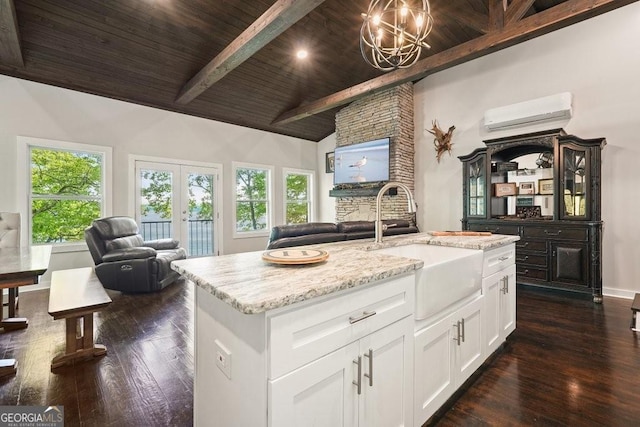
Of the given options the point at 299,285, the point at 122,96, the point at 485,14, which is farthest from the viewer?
the point at 122,96

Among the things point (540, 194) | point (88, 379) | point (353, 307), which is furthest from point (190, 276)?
point (540, 194)

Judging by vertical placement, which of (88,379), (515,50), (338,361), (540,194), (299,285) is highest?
(515,50)

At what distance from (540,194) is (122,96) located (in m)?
6.67

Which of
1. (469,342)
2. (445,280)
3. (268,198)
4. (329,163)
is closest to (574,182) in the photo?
(469,342)

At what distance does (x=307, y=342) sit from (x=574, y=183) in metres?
4.35

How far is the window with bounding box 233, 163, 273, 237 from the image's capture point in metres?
6.59

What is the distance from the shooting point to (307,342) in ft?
3.12

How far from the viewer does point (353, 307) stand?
1087 mm

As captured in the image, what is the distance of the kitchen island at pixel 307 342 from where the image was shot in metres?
0.88

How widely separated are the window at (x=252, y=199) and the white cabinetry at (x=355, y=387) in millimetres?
5649

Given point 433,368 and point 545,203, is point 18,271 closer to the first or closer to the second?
point 433,368

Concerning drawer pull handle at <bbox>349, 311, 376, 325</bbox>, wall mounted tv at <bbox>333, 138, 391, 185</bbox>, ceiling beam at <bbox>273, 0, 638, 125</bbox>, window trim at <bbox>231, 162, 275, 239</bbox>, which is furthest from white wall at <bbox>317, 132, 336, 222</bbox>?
drawer pull handle at <bbox>349, 311, 376, 325</bbox>

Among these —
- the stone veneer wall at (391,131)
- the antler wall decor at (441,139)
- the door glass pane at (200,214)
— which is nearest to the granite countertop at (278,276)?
the stone veneer wall at (391,131)

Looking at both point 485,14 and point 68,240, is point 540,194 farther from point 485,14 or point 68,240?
point 68,240
